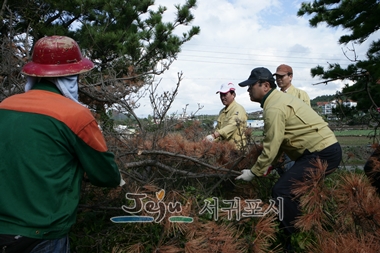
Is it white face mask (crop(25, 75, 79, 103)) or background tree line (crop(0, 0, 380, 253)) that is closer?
white face mask (crop(25, 75, 79, 103))

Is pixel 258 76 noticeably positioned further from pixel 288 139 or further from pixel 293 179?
pixel 293 179

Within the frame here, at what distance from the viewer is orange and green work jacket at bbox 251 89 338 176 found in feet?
9.29

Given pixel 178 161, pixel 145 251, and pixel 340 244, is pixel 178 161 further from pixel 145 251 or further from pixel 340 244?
pixel 340 244

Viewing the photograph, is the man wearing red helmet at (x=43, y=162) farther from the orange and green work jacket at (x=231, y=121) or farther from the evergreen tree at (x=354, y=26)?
the evergreen tree at (x=354, y=26)

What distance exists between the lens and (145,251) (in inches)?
93.0

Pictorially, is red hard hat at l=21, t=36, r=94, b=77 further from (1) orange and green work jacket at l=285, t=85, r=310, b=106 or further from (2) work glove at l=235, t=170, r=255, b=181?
(1) orange and green work jacket at l=285, t=85, r=310, b=106

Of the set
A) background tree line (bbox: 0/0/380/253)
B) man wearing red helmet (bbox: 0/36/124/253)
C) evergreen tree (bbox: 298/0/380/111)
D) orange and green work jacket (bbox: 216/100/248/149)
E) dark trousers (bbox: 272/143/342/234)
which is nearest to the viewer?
man wearing red helmet (bbox: 0/36/124/253)

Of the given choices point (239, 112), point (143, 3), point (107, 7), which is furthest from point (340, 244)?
point (143, 3)

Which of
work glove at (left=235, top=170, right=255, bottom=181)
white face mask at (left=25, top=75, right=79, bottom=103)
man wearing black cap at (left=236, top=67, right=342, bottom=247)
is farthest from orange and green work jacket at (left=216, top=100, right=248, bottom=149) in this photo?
white face mask at (left=25, top=75, right=79, bottom=103)

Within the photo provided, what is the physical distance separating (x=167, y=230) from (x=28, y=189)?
1.00 m

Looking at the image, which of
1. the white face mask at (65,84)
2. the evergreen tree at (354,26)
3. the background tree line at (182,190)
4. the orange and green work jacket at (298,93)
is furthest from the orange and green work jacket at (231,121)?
the evergreen tree at (354,26)

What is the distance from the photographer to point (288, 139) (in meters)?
2.99

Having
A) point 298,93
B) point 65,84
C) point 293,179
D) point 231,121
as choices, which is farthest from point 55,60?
point 298,93

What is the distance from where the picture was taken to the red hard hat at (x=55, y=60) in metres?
1.76
